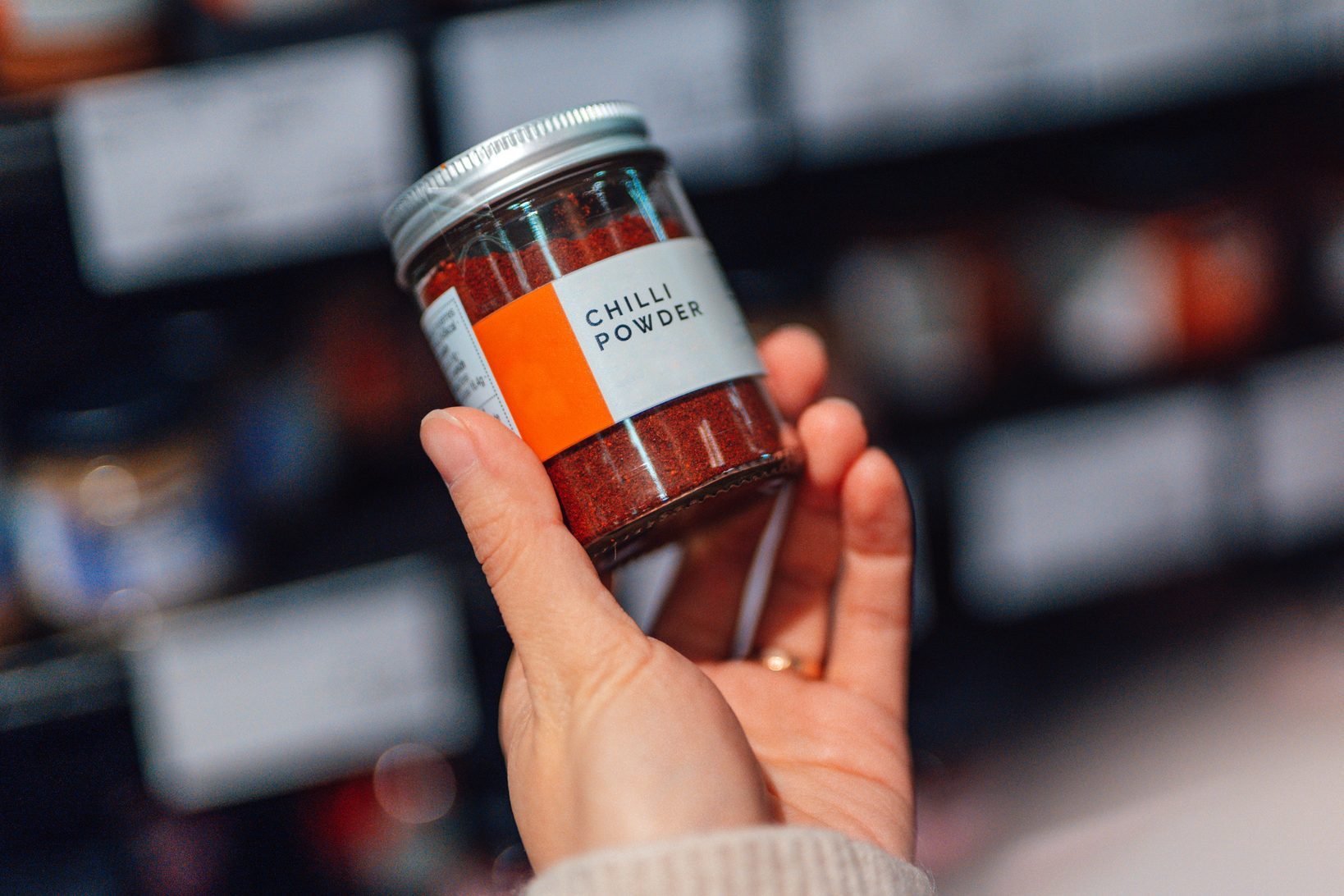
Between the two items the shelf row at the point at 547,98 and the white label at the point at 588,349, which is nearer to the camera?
the white label at the point at 588,349

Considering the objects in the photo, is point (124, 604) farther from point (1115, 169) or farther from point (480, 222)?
point (1115, 169)

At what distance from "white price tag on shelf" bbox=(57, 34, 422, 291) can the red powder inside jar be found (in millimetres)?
244

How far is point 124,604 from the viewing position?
2.36ft

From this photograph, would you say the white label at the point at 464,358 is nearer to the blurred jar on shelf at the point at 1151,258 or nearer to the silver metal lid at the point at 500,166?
the silver metal lid at the point at 500,166

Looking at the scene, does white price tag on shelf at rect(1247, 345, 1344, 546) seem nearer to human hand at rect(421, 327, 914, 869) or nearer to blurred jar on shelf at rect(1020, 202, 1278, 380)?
blurred jar on shelf at rect(1020, 202, 1278, 380)

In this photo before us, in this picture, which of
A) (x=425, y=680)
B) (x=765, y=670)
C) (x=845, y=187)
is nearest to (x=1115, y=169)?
(x=845, y=187)

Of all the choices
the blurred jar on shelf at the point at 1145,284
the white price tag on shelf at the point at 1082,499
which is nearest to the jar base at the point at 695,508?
the white price tag on shelf at the point at 1082,499

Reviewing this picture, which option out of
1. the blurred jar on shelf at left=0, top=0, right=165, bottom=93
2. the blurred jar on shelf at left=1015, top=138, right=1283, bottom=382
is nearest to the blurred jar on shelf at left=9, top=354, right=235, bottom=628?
the blurred jar on shelf at left=0, top=0, right=165, bottom=93

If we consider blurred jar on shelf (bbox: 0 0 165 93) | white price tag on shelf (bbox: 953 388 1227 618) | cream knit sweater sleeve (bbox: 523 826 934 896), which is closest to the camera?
cream knit sweater sleeve (bbox: 523 826 934 896)

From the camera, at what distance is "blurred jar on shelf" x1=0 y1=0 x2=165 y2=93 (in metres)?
0.65

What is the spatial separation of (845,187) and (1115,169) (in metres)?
0.30

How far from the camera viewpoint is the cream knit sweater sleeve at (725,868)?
0.40 metres

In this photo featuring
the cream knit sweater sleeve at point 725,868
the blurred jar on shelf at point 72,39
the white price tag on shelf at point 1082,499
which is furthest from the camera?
the white price tag on shelf at point 1082,499

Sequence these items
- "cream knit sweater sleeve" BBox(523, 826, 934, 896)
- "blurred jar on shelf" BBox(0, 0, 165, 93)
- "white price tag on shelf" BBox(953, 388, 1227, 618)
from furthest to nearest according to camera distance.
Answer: "white price tag on shelf" BBox(953, 388, 1227, 618)
"blurred jar on shelf" BBox(0, 0, 165, 93)
"cream knit sweater sleeve" BBox(523, 826, 934, 896)
